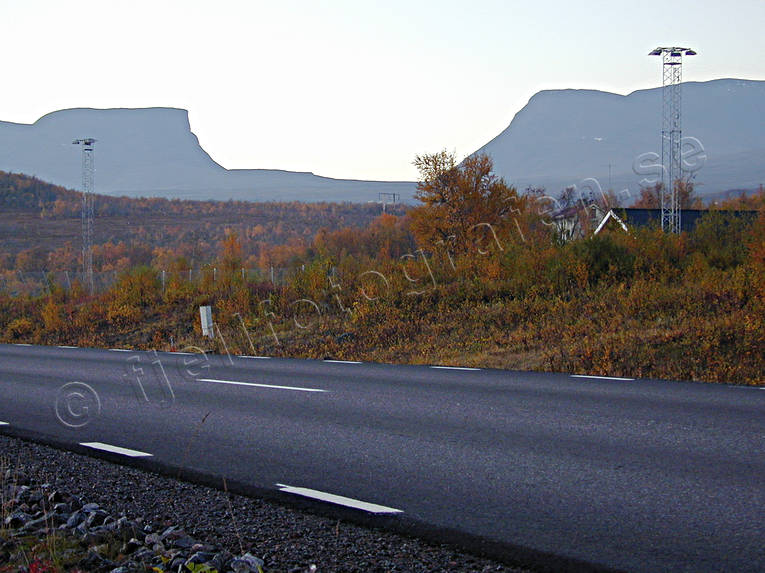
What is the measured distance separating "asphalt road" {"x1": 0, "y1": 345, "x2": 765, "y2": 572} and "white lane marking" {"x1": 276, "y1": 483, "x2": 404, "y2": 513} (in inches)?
0.9

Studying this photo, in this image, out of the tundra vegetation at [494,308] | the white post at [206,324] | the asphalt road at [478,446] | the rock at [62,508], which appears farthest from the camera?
the white post at [206,324]

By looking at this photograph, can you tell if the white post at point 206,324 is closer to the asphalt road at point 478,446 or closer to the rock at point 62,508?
the asphalt road at point 478,446

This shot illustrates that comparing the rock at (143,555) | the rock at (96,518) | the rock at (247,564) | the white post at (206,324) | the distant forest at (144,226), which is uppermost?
the distant forest at (144,226)

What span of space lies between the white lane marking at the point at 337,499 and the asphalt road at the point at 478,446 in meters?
0.02

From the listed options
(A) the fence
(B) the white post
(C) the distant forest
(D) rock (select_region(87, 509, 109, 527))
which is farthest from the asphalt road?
(C) the distant forest

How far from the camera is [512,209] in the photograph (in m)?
38.8

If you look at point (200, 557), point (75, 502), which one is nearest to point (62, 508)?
point (75, 502)

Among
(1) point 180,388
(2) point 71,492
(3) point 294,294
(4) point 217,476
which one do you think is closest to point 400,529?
(4) point 217,476

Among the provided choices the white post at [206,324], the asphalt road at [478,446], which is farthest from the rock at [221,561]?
the white post at [206,324]

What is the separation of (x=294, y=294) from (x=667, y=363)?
1284 cm

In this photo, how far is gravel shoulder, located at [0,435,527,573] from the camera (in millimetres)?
4637

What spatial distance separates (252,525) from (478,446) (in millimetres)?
2782

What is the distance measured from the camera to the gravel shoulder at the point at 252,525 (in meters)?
A: 4.64

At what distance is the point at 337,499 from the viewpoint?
232 inches
